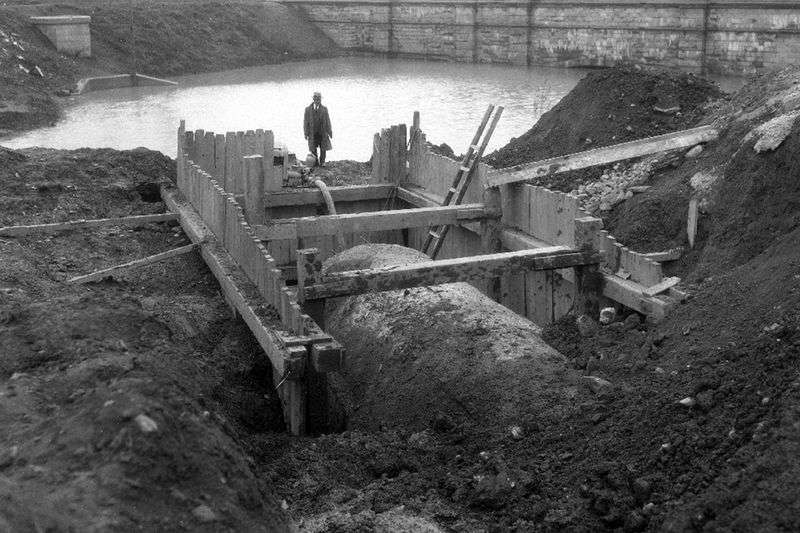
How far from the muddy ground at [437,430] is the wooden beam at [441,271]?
585mm

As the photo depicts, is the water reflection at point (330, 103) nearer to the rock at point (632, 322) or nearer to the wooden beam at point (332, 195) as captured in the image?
the wooden beam at point (332, 195)

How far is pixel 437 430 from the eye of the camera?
7980 mm

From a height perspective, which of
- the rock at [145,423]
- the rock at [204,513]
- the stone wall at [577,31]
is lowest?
the rock at [204,513]

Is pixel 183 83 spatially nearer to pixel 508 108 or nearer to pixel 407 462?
pixel 508 108

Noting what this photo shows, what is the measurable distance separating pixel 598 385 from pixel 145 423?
3.71 metres

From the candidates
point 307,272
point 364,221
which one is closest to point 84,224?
point 364,221

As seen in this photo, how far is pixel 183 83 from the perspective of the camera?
42906mm

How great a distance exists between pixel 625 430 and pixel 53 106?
28610 millimetres

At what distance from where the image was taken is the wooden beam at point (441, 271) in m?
8.91

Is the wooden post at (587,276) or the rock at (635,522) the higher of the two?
the wooden post at (587,276)

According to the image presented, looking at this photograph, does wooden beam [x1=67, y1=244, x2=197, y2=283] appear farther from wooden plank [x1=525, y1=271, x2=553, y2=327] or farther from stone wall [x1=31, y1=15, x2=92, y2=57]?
stone wall [x1=31, y1=15, x2=92, y2=57]

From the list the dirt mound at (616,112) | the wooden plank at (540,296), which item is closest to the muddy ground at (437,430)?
the wooden plank at (540,296)

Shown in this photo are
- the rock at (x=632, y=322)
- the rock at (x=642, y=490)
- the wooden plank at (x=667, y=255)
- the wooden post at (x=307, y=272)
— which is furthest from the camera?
the wooden plank at (x=667, y=255)

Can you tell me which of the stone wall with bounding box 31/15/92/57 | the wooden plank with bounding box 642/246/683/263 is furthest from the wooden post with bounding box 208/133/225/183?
the stone wall with bounding box 31/15/92/57
